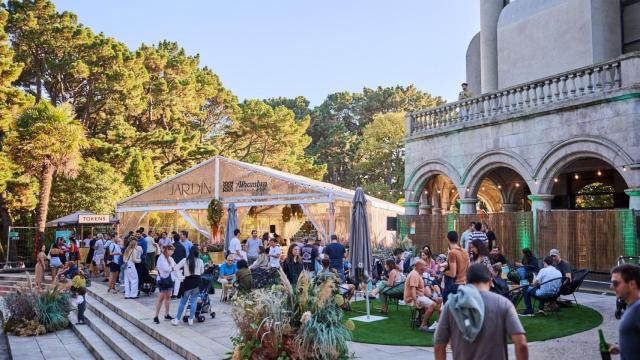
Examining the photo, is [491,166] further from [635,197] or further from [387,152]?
[387,152]

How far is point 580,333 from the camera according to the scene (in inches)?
290

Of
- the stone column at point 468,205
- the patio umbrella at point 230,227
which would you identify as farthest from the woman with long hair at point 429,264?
the patio umbrella at point 230,227

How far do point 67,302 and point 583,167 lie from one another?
1405cm

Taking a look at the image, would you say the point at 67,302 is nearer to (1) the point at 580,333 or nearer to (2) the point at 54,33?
(1) the point at 580,333

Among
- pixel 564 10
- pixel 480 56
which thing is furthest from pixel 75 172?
pixel 564 10

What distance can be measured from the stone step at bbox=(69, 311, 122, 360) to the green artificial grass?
4.00 m

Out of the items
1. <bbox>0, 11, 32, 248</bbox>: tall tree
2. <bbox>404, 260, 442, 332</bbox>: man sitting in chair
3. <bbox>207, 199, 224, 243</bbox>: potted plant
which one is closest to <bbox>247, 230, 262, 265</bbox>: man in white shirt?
<bbox>207, 199, 224, 243</bbox>: potted plant

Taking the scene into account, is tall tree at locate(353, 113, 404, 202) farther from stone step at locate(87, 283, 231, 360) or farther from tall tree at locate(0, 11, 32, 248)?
stone step at locate(87, 283, 231, 360)

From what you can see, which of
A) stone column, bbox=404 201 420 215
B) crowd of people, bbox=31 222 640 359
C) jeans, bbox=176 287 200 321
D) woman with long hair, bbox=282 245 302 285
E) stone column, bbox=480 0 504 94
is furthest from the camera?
stone column, bbox=480 0 504 94

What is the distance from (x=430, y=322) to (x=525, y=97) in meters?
7.64

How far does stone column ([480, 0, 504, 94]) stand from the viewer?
17328mm

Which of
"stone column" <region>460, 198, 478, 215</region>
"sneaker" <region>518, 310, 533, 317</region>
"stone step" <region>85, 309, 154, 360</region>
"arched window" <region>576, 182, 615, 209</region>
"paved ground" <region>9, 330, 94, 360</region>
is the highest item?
"arched window" <region>576, 182, 615, 209</region>

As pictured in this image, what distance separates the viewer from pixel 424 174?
54.0ft

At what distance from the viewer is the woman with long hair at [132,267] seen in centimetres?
1193
